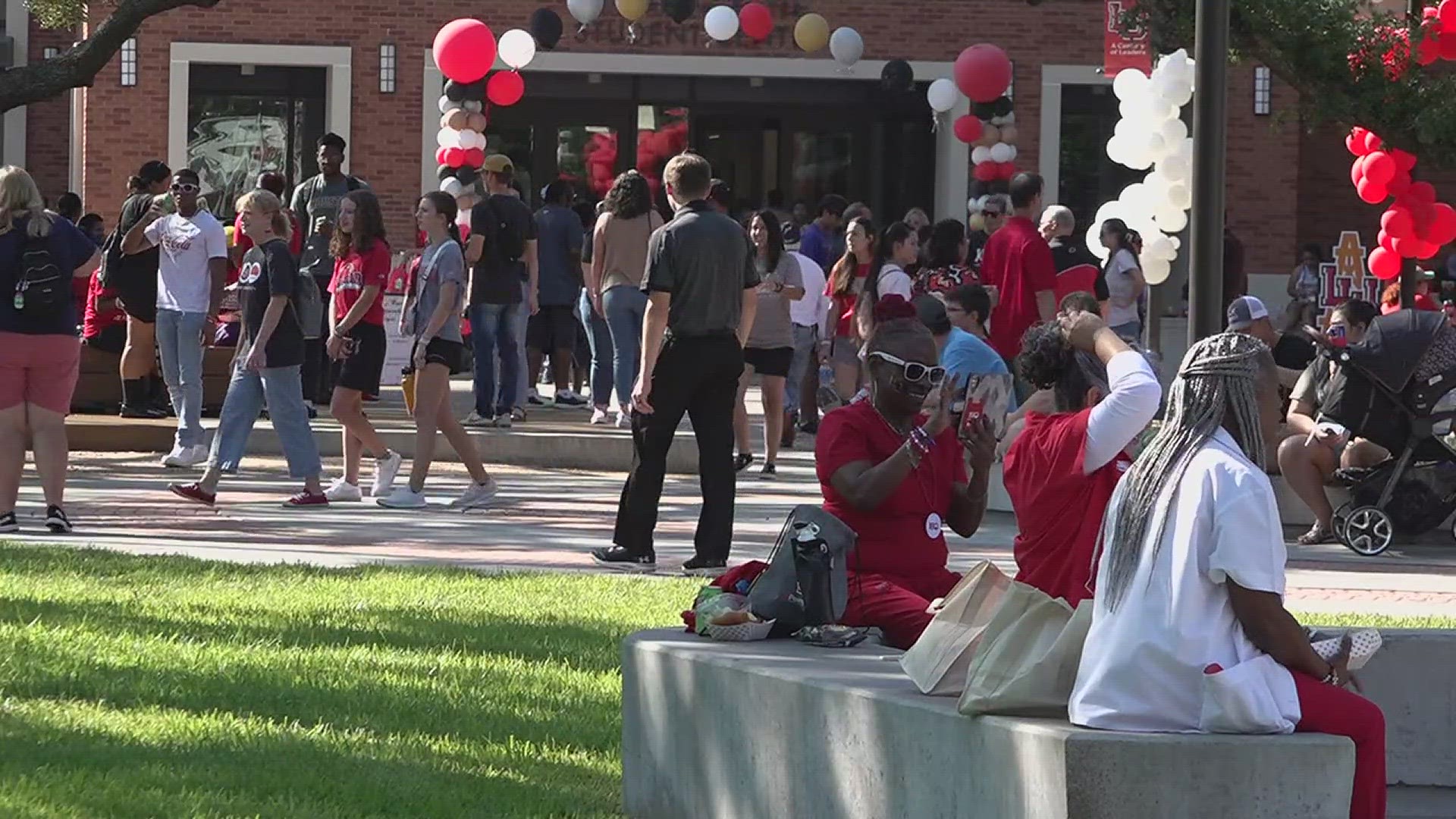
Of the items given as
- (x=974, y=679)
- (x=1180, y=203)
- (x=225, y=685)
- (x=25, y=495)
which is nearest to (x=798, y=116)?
(x=1180, y=203)

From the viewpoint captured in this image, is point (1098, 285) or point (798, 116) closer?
point (1098, 285)

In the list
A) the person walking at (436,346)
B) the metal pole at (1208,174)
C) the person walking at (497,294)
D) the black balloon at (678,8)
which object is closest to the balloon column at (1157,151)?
the person walking at (497,294)

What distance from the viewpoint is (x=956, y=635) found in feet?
18.5

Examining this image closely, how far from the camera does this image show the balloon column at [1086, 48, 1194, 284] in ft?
57.0

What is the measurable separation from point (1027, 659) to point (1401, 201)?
13080 mm

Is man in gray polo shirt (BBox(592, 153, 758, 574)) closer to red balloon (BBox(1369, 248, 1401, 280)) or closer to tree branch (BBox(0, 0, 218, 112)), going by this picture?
tree branch (BBox(0, 0, 218, 112))

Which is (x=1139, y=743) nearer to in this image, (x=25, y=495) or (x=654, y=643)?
(x=654, y=643)

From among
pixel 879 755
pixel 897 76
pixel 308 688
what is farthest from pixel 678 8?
pixel 879 755

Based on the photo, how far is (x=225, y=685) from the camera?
7.91m

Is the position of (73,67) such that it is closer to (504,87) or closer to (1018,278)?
(1018,278)

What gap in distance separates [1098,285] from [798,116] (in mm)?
16680

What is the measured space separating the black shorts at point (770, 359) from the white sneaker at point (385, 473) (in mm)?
2768

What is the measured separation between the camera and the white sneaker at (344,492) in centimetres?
1428

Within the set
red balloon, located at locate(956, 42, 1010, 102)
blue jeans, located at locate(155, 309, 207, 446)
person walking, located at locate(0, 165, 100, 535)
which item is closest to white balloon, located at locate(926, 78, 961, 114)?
red balloon, located at locate(956, 42, 1010, 102)
